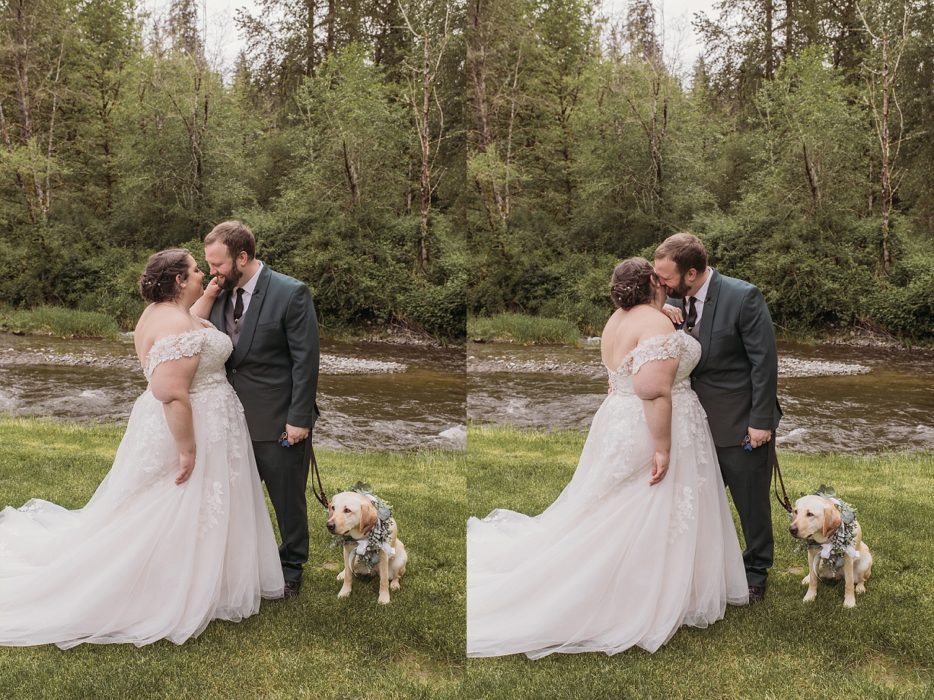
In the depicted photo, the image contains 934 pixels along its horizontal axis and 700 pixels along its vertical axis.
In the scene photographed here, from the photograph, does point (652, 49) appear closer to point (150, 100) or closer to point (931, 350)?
point (150, 100)

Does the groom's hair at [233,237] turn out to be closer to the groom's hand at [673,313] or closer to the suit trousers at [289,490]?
the suit trousers at [289,490]

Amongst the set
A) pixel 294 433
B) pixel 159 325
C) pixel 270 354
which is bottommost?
pixel 294 433

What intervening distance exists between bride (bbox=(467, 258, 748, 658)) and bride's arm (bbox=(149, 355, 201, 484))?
1.44 meters

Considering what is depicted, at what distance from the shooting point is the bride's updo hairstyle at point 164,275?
10.7 ft

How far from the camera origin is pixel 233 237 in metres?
3.43

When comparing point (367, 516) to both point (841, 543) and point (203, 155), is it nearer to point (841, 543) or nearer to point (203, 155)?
point (841, 543)


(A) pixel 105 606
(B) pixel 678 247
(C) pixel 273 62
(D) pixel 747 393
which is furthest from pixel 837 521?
(C) pixel 273 62

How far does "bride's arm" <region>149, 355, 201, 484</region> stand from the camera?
3201mm

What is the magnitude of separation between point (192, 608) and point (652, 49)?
6614 mm

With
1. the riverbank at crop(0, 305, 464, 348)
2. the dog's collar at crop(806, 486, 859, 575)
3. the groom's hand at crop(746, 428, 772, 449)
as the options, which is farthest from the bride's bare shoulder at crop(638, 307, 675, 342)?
the riverbank at crop(0, 305, 464, 348)

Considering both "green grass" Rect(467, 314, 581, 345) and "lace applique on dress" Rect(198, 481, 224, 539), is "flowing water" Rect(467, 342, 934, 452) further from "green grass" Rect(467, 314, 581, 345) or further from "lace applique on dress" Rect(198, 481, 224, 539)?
"lace applique on dress" Rect(198, 481, 224, 539)

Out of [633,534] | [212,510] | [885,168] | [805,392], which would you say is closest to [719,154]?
[805,392]

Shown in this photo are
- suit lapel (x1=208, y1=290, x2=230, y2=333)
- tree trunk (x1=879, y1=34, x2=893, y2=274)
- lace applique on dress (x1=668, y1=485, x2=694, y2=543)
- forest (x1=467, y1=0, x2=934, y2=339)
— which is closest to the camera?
lace applique on dress (x1=668, y1=485, x2=694, y2=543)

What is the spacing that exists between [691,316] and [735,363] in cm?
31
